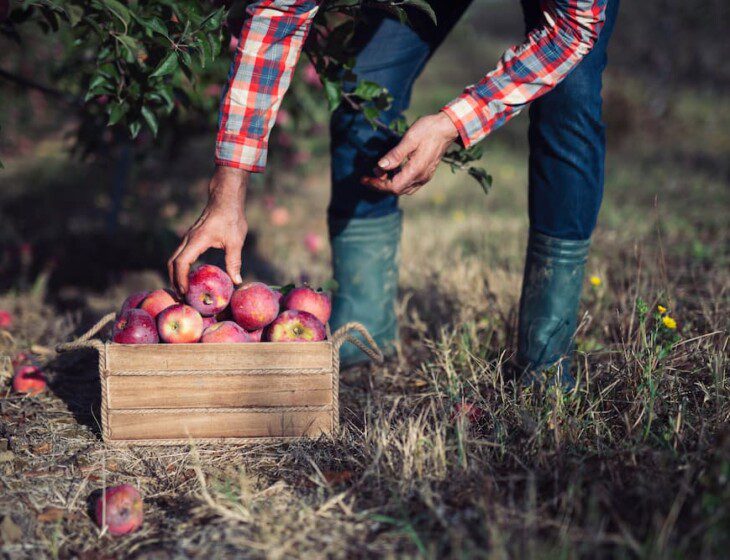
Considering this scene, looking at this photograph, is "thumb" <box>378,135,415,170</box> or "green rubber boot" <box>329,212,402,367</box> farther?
"green rubber boot" <box>329,212,402,367</box>

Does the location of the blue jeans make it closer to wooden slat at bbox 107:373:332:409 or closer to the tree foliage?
the tree foliage

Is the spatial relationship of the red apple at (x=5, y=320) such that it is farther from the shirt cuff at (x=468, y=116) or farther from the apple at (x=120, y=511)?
the shirt cuff at (x=468, y=116)

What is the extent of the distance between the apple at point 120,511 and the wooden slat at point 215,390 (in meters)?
0.34

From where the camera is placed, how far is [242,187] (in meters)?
1.85

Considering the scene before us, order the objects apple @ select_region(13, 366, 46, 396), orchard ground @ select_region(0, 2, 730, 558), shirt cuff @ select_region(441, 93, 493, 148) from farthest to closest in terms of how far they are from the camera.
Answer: apple @ select_region(13, 366, 46, 396) < shirt cuff @ select_region(441, 93, 493, 148) < orchard ground @ select_region(0, 2, 730, 558)

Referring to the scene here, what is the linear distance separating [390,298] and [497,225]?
1.81m

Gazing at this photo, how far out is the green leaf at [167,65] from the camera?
1.86m

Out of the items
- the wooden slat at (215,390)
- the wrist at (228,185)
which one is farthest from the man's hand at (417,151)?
the wooden slat at (215,390)

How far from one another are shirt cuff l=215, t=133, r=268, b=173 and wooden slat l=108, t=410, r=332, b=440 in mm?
693

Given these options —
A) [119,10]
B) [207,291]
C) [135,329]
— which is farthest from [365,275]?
[119,10]

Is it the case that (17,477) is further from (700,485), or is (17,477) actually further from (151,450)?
(700,485)

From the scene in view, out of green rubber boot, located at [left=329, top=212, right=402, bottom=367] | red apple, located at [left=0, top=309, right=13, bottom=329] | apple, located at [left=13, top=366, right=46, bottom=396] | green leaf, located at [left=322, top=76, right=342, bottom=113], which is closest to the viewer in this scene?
green leaf, located at [left=322, top=76, right=342, bottom=113]

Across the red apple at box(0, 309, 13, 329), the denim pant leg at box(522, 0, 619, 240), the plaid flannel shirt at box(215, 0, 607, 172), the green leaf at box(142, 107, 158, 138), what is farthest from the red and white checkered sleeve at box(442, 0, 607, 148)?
the red apple at box(0, 309, 13, 329)

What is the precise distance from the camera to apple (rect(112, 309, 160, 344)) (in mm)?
1850
